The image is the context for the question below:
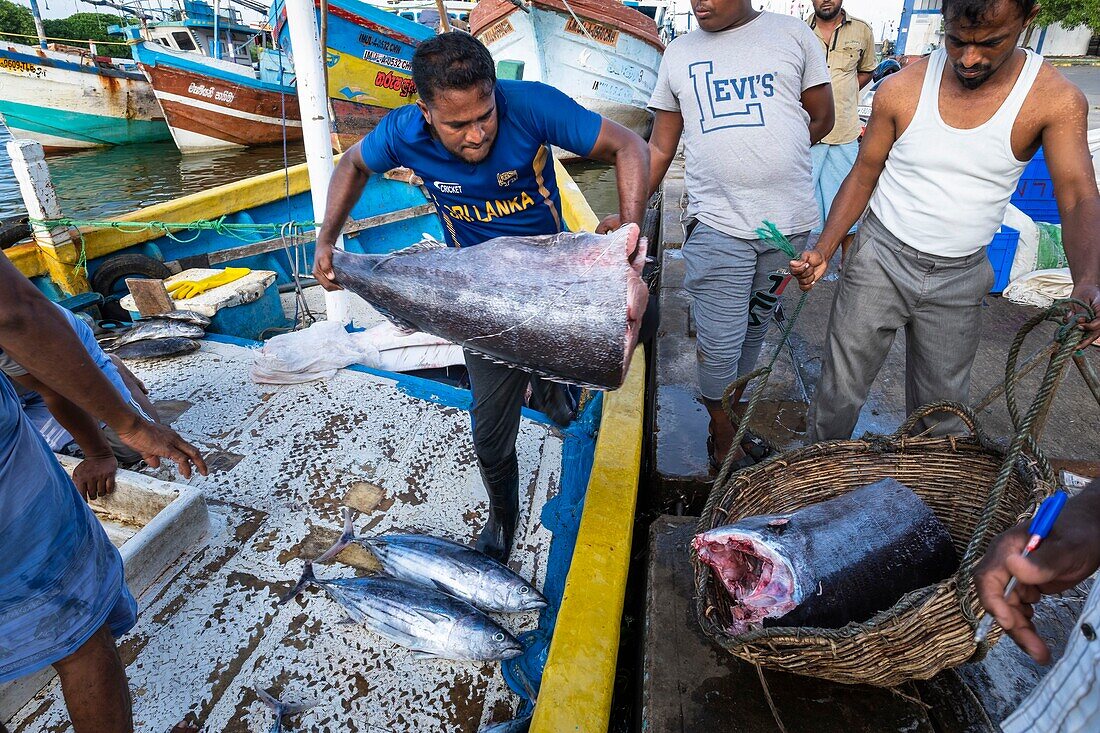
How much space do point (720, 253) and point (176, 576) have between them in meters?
2.73

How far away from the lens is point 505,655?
2027 mm

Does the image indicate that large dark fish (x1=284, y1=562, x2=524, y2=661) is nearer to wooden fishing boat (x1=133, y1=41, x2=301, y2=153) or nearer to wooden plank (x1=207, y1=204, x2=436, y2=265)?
wooden plank (x1=207, y1=204, x2=436, y2=265)

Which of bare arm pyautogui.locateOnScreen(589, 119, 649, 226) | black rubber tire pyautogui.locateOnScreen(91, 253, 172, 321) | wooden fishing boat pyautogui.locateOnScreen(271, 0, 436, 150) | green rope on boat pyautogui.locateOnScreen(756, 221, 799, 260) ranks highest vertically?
wooden fishing boat pyautogui.locateOnScreen(271, 0, 436, 150)

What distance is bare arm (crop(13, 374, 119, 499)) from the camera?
2.15 m

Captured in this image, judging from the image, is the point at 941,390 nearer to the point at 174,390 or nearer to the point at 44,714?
the point at 44,714

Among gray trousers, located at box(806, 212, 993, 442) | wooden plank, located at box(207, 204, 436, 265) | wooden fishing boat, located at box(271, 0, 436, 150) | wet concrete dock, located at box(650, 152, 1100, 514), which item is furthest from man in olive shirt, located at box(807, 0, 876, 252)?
wooden fishing boat, located at box(271, 0, 436, 150)

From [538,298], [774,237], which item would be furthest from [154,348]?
[774,237]

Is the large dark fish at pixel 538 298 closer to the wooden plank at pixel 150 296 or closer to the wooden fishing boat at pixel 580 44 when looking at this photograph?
the wooden plank at pixel 150 296

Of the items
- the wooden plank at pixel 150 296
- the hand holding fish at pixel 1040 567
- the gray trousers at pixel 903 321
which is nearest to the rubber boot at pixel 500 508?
the gray trousers at pixel 903 321

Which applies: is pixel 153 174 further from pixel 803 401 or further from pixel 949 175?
pixel 949 175

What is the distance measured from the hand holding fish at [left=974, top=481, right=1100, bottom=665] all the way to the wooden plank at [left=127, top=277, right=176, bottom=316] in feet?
15.8

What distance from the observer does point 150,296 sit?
412 centimetres

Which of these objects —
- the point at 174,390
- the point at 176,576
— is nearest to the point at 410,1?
the point at 174,390

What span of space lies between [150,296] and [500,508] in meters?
3.31
